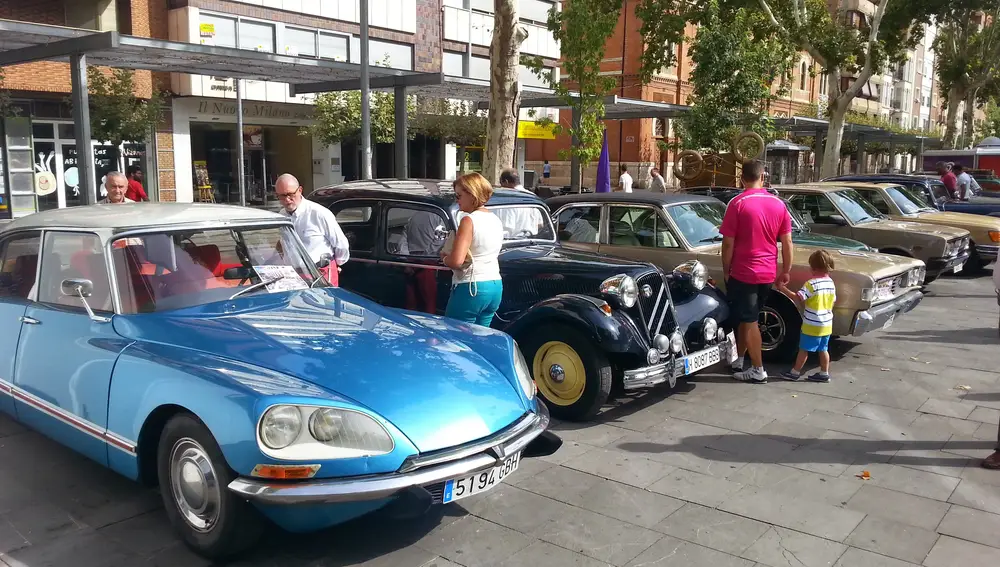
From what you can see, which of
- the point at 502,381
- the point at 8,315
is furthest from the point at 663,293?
the point at 8,315

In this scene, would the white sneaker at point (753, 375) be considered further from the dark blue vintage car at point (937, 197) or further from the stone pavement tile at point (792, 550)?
the dark blue vintage car at point (937, 197)

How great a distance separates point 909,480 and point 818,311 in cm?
222

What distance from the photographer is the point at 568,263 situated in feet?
21.0

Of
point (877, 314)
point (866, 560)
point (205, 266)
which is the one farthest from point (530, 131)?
point (866, 560)

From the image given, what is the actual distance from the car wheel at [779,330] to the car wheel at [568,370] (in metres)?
2.46

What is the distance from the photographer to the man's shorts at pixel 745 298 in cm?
676

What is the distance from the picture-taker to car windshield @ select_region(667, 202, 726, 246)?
807 cm

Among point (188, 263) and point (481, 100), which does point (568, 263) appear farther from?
point (481, 100)

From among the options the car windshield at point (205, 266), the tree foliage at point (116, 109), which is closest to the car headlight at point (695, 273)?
the car windshield at point (205, 266)

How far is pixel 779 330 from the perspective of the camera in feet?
25.2

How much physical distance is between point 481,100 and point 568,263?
1514 centimetres

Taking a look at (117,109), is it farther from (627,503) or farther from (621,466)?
(627,503)

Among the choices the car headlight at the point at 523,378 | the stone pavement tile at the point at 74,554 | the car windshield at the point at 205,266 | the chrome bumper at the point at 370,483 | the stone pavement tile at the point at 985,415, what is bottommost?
the stone pavement tile at the point at 985,415

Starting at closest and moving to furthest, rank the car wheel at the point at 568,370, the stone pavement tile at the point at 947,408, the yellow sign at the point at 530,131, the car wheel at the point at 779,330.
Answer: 1. the car wheel at the point at 568,370
2. the stone pavement tile at the point at 947,408
3. the car wheel at the point at 779,330
4. the yellow sign at the point at 530,131
